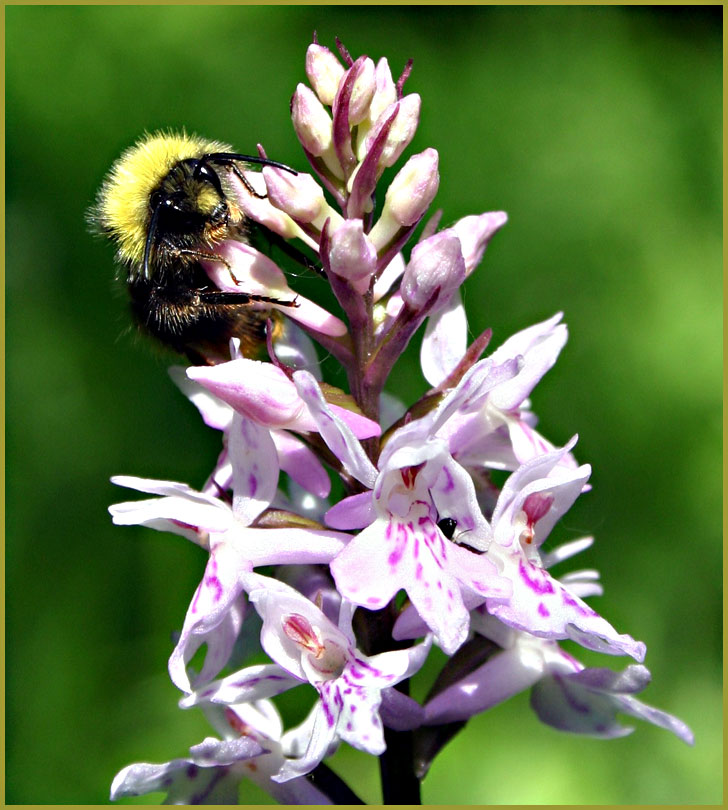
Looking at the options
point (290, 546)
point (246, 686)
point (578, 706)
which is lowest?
point (578, 706)

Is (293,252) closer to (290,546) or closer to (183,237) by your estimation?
(183,237)

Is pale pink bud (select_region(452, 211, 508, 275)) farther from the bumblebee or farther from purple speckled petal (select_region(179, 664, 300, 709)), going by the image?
purple speckled petal (select_region(179, 664, 300, 709))

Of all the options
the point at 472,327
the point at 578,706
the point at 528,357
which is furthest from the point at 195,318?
the point at 472,327

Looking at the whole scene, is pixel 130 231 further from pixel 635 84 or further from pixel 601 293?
pixel 635 84

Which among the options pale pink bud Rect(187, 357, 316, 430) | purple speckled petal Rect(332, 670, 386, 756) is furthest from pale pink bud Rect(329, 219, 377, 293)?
purple speckled petal Rect(332, 670, 386, 756)

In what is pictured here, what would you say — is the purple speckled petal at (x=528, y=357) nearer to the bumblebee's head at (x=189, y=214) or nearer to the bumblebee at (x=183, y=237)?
the bumblebee at (x=183, y=237)

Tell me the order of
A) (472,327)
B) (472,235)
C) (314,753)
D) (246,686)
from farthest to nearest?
(472,327), (472,235), (246,686), (314,753)
